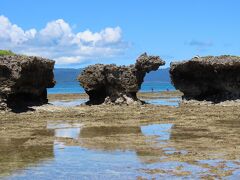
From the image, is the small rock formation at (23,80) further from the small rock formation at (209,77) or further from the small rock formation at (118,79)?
the small rock formation at (209,77)

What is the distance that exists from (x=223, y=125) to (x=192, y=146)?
8607mm

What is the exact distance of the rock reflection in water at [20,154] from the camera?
1657cm

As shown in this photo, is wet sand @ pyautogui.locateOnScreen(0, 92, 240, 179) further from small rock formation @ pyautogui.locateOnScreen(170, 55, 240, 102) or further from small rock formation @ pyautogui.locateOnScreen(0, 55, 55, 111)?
small rock formation @ pyautogui.locateOnScreen(170, 55, 240, 102)

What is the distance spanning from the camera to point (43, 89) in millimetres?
46531

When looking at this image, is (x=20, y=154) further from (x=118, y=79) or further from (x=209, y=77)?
(x=209, y=77)

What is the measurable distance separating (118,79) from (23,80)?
8604 millimetres

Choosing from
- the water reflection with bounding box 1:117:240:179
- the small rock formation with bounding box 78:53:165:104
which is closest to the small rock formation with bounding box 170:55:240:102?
the small rock formation with bounding box 78:53:165:104

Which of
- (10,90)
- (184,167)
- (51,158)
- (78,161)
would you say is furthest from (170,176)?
(10,90)

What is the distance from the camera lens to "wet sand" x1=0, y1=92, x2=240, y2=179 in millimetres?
16219

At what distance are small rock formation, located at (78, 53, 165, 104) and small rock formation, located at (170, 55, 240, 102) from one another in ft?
11.5

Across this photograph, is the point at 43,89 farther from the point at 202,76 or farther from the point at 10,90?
the point at 202,76

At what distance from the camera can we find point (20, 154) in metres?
19.2

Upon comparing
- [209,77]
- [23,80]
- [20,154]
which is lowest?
[20,154]

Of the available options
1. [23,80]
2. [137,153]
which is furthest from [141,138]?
[23,80]
